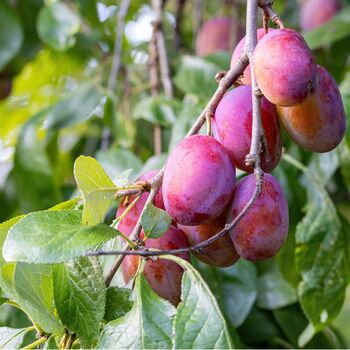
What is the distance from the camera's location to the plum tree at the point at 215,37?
1.43m

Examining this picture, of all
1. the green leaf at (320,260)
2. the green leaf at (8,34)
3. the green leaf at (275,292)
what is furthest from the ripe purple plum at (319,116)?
the green leaf at (8,34)

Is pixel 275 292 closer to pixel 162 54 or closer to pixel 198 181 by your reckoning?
pixel 162 54

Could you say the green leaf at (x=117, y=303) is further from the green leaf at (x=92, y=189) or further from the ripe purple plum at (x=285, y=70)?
the ripe purple plum at (x=285, y=70)

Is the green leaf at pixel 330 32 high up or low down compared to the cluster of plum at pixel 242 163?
down

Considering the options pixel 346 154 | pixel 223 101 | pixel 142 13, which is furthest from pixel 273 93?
pixel 142 13

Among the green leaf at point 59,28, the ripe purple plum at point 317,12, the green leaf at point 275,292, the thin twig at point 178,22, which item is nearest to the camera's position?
the green leaf at point 275,292

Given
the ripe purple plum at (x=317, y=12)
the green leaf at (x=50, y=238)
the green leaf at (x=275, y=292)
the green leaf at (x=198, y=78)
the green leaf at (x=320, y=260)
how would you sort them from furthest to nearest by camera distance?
the ripe purple plum at (x=317, y=12) < the green leaf at (x=198, y=78) < the green leaf at (x=275, y=292) < the green leaf at (x=320, y=260) < the green leaf at (x=50, y=238)

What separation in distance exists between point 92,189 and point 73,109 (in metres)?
0.72

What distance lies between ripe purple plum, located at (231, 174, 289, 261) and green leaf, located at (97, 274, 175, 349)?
7 cm

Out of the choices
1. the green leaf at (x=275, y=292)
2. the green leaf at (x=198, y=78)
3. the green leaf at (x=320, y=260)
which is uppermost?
the green leaf at (x=198, y=78)

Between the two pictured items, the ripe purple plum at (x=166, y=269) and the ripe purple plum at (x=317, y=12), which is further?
the ripe purple plum at (x=317, y=12)

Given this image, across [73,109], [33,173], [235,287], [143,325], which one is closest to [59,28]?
[73,109]

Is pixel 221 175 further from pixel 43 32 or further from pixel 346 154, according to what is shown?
pixel 43 32

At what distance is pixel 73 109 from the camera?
1240 millimetres
